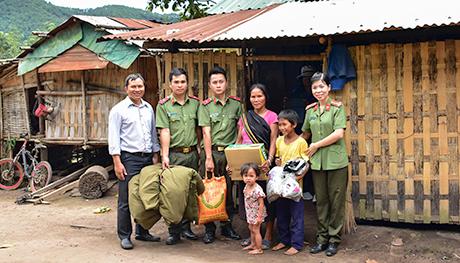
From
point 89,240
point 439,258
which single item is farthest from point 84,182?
point 439,258

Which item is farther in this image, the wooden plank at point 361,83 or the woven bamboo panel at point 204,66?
the woven bamboo panel at point 204,66

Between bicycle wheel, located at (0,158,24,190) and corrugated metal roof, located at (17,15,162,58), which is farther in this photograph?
bicycle wheel, located at (0,158,24,190)

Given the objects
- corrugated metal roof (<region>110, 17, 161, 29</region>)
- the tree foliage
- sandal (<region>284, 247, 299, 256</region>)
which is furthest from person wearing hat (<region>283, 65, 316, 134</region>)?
the tree foliage

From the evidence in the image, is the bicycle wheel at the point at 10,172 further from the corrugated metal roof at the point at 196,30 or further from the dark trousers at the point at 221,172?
the dark trousers at the point at 221,172

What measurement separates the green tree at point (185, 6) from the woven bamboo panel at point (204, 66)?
4673 millimetres

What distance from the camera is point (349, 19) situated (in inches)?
217

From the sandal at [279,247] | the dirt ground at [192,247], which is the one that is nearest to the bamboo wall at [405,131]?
the dirt ground at [192,247]

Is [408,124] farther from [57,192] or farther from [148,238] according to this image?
[57,192]

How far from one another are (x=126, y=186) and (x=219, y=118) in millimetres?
1258

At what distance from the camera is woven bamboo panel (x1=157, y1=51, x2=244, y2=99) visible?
6574 mm

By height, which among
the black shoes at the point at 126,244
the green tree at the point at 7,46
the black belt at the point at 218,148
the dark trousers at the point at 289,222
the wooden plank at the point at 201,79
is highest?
the green tree at the point at 7,46

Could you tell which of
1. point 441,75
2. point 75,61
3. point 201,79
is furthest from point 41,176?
point 441,75

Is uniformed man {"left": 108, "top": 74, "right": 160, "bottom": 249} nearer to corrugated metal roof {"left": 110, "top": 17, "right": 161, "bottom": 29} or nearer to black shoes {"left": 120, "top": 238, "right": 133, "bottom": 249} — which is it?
black shoes {"left": 120, "top": 238, "right": 133, "bottom": 249}

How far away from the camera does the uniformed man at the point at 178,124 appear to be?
5.46 meters
